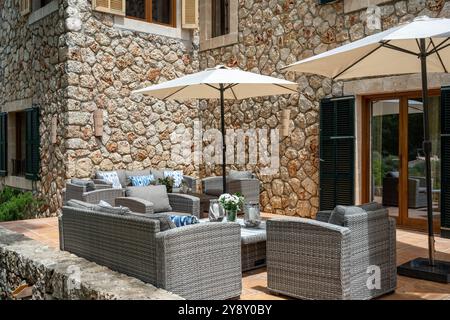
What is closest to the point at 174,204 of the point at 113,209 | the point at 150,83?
the point at 113,209

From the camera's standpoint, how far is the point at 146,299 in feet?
9.04

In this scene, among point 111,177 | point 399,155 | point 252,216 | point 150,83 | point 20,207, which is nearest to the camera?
point 252,216

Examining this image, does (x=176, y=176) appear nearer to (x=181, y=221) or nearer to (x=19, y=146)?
(x=19, y=146)

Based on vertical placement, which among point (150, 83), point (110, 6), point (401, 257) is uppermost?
point (110, 6)

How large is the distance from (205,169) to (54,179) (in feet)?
10.7

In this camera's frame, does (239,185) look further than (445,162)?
Yes

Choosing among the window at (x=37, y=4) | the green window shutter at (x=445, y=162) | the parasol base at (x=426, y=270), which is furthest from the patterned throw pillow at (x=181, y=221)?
the window at (x=37, y=4)

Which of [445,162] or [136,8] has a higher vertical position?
[136,8]

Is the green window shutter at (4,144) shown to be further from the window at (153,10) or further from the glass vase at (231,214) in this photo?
the glass vase at (231,214)

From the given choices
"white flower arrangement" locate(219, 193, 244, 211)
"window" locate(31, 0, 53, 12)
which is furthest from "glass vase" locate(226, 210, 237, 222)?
"window" locate(31, 0, 53, 12)

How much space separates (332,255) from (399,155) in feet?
13.8

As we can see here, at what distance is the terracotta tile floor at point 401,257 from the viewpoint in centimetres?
392

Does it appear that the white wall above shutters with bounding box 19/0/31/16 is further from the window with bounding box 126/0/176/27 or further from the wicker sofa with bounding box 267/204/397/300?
the wicker sofa with bounding box 267/204/397/300

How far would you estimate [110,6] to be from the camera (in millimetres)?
9047
